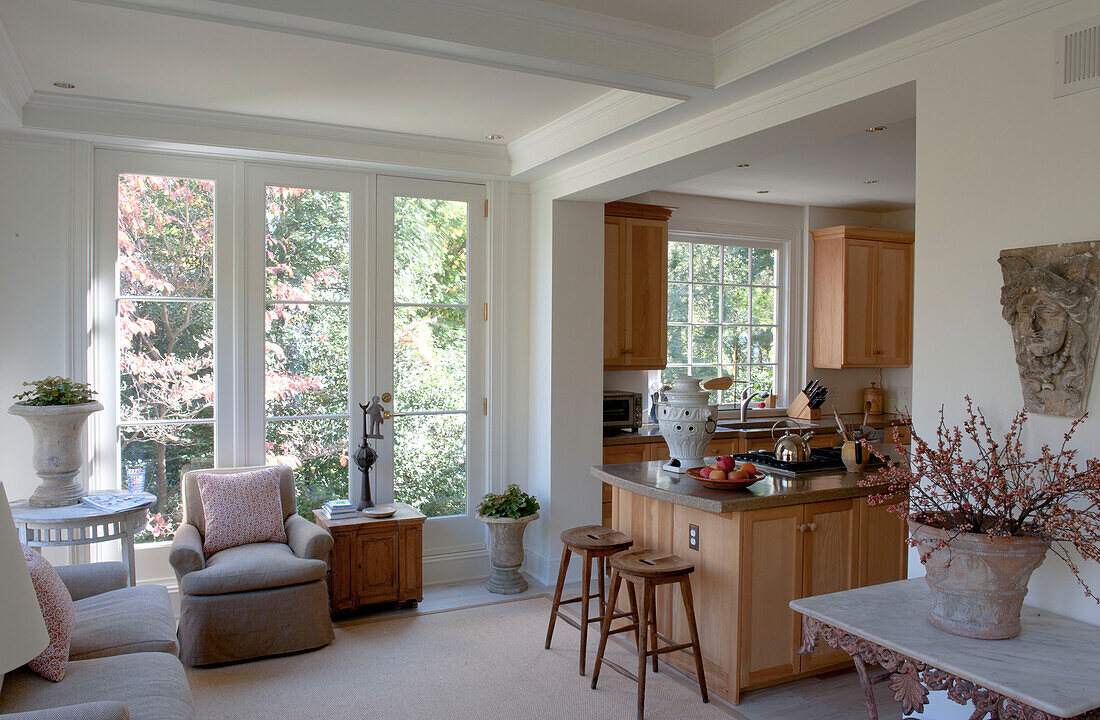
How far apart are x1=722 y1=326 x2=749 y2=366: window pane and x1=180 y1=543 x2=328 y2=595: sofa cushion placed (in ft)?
12.2

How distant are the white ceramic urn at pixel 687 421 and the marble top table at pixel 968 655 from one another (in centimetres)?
156

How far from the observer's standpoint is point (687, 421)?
153 inches

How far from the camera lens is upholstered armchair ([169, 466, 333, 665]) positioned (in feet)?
11.9

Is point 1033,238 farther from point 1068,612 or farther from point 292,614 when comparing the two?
point 292,614

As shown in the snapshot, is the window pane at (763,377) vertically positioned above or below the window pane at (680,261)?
below

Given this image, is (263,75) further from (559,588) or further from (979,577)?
(979,577)

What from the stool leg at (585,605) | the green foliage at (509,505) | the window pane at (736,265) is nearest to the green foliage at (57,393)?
the green foliage at (509,505)

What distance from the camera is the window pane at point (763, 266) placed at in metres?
6.45

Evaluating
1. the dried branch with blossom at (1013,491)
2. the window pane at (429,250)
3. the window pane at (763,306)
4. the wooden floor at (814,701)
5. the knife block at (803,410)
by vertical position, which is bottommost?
the wooden floor at (814,701)

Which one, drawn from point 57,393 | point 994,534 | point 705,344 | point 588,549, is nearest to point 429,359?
point 588,549

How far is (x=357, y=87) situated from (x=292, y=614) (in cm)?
256

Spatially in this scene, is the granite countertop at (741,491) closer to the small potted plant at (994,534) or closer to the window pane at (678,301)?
the small potted plant at (994,534)

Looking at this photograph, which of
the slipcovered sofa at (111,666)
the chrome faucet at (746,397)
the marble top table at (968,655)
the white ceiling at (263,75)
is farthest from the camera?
the chrome faucet at (746,397)

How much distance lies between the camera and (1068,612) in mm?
2207
